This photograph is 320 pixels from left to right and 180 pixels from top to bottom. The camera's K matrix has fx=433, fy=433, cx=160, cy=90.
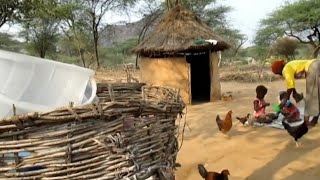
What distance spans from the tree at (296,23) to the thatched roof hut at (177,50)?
30.7 feet

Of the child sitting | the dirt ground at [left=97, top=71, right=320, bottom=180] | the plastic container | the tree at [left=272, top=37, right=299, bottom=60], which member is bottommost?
the dirt ground at [left=97, top=71, right=320, bottom=180]

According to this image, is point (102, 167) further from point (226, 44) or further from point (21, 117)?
point (226, 44)

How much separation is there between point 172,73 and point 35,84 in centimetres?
1029

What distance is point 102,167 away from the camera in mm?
1376

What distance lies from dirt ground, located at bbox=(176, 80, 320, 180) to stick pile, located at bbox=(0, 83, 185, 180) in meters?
3.76

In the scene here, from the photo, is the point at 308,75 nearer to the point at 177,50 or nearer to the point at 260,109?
the point at 260,109

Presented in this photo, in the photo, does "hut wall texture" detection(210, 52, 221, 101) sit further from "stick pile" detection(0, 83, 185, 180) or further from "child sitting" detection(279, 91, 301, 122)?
"stick pile" detection(0, 83, 185, 180)

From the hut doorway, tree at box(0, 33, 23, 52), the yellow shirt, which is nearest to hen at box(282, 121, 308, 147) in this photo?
the yellow shirt

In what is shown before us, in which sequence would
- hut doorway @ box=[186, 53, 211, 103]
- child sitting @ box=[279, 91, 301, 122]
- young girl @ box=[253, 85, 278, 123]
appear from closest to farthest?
child sitting @ box=[279, 91, 301, 122], young girl @ box=[253, 85, 278, 123], hut doorway @ box=[186, 53, 211, 103]

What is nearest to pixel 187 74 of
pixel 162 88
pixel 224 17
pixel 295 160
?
pixel 295 160

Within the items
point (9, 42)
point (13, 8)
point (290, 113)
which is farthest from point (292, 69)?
point (9, 42)

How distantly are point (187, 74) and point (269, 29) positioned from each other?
14.6 meters

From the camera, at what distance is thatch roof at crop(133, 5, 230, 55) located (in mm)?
11320

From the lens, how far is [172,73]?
11.6m
